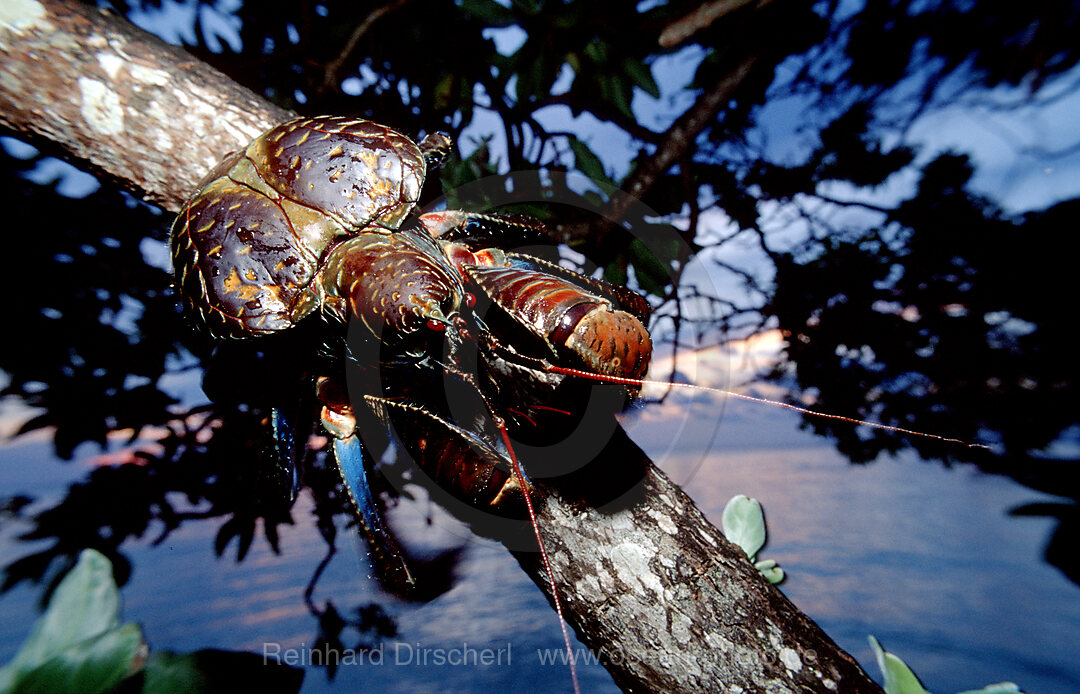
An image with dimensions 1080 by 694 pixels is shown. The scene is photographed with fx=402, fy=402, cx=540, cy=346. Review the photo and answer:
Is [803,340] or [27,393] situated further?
[803,340]

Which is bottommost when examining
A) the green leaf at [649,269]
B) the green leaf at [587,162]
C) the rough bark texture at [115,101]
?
the rough bark texture at [115,101]

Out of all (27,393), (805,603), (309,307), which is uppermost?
(309,307)

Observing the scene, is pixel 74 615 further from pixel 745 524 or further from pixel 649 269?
pixel 649 269

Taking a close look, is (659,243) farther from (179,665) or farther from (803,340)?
(179,665)

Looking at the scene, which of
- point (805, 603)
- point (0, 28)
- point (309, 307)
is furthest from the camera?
point (805, 603)

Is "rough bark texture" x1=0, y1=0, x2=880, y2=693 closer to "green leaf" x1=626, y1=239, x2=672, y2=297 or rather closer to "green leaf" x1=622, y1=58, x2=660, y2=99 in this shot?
"green leaf" x1=626, y1=239, x2=672, y2=297

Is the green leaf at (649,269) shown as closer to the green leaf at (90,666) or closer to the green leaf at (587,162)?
the green leaf at (587,162)

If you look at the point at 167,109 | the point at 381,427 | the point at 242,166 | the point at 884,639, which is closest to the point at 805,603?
the point at 884,639

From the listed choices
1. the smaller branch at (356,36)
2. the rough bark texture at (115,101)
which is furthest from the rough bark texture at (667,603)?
the smaller branch at (356,36)
